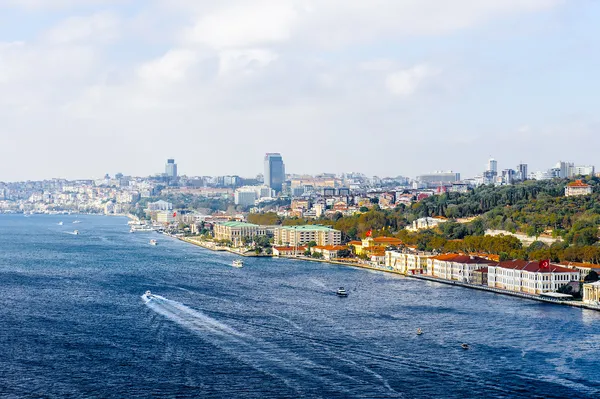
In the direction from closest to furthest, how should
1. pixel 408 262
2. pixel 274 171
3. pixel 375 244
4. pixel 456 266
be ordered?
pixel 456 266
pixel 408 262
pixel 375 244
pixel 274 171

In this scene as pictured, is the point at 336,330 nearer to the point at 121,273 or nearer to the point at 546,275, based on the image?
the point at 546,275

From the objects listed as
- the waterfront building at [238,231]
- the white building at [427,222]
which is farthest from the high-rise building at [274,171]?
the white building at [427,222]

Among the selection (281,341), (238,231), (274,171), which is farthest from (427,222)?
(274,171)

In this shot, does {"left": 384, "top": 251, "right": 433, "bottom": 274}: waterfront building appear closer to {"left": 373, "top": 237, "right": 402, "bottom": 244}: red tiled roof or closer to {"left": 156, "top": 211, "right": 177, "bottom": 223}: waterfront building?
{"left": 373, "top": 237, "right": 402, "bottom": 244}: red tiled roof

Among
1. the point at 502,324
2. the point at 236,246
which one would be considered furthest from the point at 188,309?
the point at 236,246

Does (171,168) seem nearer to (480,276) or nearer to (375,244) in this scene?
(375,244)
